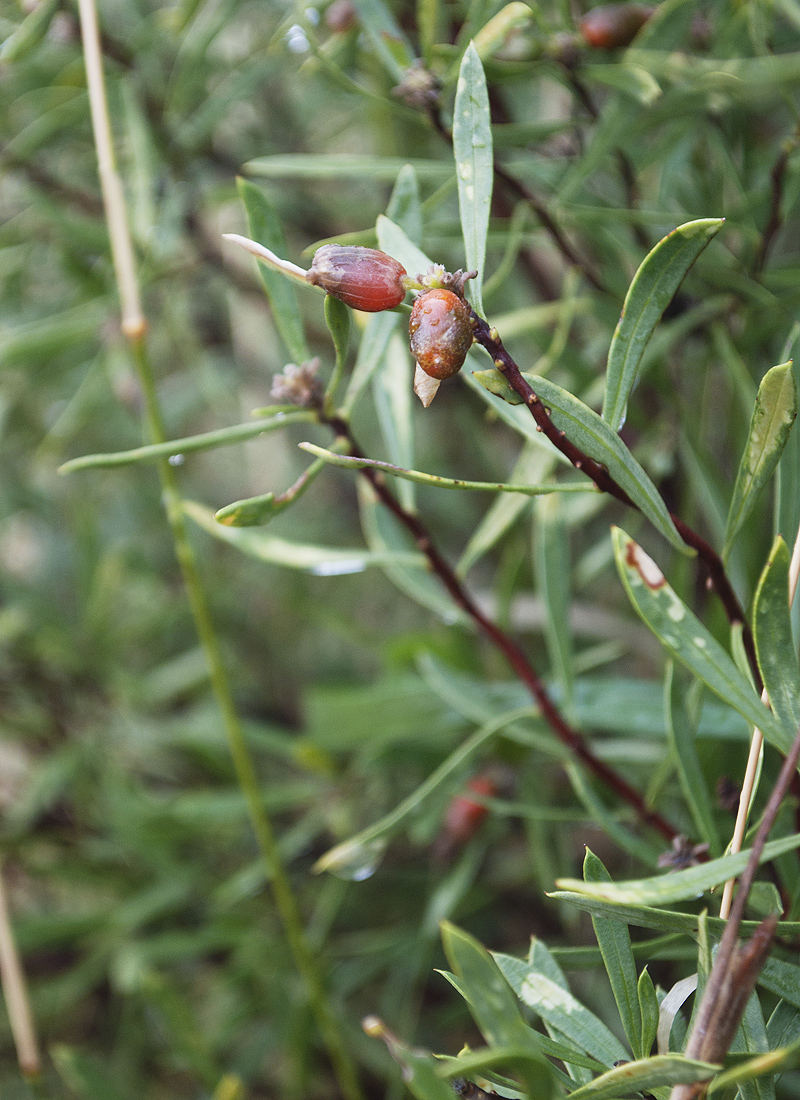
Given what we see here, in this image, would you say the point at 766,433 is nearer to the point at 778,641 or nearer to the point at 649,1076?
the point at 778,641

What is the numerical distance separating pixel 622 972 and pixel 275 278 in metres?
0.25

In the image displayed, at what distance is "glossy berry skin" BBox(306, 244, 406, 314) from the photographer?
24 centimetres

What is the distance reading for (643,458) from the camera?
20.6 inches

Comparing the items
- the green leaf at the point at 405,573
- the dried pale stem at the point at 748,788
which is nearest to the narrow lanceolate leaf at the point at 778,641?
the dried pale stem at the point at 748,788

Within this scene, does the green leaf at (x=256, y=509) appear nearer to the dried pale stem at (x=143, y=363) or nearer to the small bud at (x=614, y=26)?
the dried pale stem at (x=143, y=363)

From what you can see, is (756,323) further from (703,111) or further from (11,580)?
(11,580)

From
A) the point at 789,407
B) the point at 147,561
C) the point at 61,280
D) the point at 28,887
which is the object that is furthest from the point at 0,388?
the point at 789,407

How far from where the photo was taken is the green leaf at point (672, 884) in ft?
0.65

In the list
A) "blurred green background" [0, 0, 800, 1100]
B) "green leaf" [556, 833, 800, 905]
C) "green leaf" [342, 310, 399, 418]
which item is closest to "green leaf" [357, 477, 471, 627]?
"blurred green background" [0, 0, 800, 1100]

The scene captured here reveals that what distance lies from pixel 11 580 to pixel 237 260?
0.41 m

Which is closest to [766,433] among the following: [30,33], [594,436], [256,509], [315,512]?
[594,436]

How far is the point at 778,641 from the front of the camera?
0.24 metres

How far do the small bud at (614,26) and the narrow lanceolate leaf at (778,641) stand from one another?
11.7 inches

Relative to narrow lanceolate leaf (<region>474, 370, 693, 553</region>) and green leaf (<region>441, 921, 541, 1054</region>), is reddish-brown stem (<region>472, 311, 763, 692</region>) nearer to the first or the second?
narrow lanceolate leaf (<region>474, 370, 693, 553</region>)
